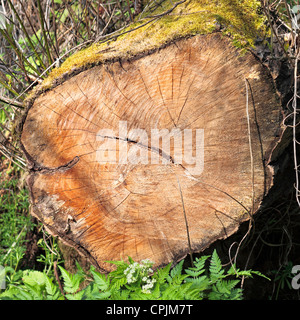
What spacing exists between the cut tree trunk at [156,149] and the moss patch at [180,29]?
42 mm

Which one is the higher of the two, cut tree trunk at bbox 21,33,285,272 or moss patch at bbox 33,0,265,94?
moss patch at bbox 33,0,265,94

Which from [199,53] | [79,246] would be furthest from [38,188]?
[199,53]

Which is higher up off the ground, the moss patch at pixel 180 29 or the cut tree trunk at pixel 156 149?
the moss patch at pixel 180 29

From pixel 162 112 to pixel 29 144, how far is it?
2.49ft

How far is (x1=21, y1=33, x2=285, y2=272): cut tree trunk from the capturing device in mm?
1923

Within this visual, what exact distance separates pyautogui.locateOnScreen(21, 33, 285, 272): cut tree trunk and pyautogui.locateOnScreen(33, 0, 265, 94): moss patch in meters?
0.04

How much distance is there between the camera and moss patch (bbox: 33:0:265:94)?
1.91 metres

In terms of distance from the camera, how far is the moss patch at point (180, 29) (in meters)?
1.91

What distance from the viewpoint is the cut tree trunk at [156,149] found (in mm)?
1923

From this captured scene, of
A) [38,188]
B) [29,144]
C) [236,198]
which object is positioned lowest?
[236,198]

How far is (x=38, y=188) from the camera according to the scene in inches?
86.6

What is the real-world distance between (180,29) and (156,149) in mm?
598

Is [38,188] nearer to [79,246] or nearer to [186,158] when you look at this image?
[79,246]

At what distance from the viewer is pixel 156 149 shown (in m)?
2.03
